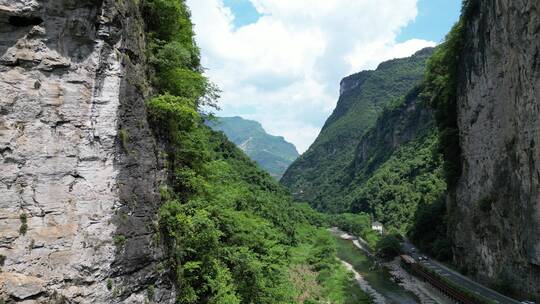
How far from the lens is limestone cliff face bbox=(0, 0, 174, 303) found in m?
13.0

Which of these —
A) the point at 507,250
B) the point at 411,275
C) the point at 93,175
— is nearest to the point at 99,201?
the point at 93,175

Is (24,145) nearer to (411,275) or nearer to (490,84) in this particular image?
(490,84)

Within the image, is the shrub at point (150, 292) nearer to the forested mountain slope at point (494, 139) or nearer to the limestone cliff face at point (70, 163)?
the limestone cliff face at point (70, 163)

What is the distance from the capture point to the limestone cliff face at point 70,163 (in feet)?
42.6

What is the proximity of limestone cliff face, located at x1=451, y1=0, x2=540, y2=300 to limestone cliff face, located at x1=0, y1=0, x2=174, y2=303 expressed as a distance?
26.0m

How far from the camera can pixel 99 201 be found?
46.1 ft

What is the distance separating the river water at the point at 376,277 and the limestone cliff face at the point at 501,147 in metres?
7.33

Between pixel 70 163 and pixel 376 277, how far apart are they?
5184cm

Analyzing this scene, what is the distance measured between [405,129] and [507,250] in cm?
11436

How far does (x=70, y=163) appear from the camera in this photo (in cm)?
1380

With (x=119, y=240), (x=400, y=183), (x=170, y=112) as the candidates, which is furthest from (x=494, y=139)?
(x=400, y=183)

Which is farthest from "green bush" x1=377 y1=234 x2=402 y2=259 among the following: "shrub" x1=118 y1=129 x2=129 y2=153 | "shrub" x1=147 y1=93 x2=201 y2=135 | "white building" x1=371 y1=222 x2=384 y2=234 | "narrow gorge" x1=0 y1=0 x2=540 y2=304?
"shrub" x1=118 y1=129 x2=129 y2=153

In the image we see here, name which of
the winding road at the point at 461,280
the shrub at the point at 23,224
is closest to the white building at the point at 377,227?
the winding road at the point at 461,280

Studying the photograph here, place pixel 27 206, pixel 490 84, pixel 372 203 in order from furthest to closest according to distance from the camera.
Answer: pixel 372 203 < pixel 490 84 < pixel 27 206
